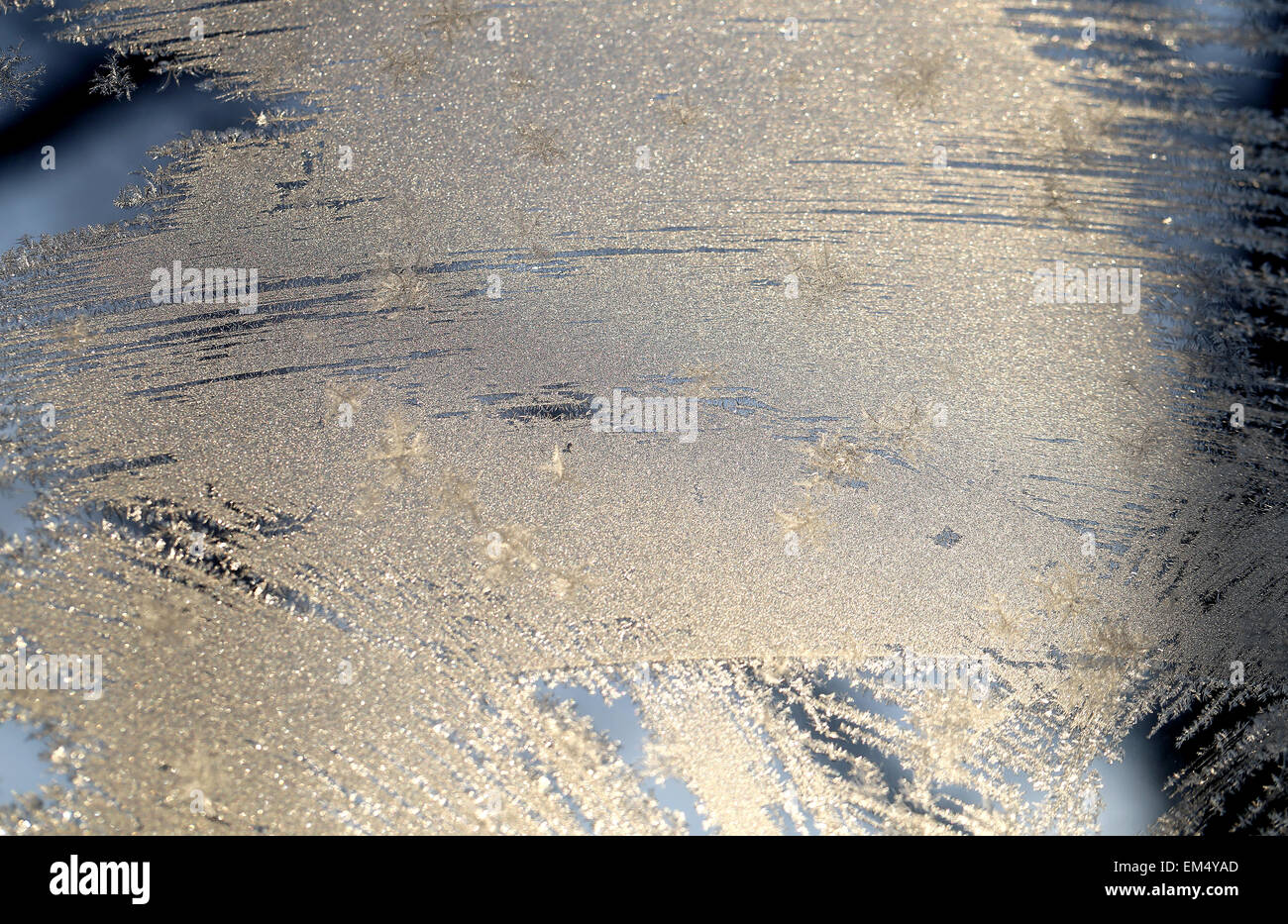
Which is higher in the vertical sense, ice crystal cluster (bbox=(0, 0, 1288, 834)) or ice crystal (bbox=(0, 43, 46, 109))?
ice crystal (bbox=(0, 43, 46, 109))

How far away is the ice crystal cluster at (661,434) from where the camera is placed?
19.2 inches

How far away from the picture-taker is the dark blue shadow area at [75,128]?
550mm

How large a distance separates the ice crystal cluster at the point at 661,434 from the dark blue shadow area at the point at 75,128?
14mm

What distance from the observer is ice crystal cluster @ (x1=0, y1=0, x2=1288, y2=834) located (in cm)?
49

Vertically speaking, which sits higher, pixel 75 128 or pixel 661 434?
pixel 75 128

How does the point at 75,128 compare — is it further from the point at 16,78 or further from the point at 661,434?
the point at 661,434

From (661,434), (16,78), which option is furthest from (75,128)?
(661,434)

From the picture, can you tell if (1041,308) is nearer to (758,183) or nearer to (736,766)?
(758,183)

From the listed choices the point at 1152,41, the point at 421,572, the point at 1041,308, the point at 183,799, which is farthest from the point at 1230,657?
the point at 183,799

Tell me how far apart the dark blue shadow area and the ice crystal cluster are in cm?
1

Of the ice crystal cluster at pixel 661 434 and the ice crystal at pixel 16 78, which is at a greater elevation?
the ice crystal at pixel 16 78

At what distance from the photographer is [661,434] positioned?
1.73ft

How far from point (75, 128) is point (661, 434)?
1.45ft
